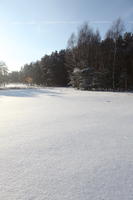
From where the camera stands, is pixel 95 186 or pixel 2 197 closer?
pixel 2 197

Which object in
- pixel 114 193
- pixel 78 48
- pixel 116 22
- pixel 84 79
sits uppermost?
pixel 116 22

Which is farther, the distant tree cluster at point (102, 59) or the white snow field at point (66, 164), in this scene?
the distant tree cluster at point (102, 59)

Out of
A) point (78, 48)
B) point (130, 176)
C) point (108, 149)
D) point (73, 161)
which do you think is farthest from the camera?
point (78, 48)

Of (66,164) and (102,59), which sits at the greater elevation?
(102,59)

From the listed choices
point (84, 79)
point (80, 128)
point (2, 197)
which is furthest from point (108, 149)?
point (84, 79)

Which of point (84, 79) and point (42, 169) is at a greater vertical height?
point (84, 79)

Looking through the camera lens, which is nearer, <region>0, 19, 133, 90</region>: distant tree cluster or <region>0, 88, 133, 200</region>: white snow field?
<region>0, 88, 133, 200</region>: white snow field

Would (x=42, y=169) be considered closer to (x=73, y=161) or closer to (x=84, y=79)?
(x=73, y=161)

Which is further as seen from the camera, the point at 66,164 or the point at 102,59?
the point at 102,59

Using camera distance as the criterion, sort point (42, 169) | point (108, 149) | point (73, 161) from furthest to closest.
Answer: point (108, 149)
point (73, 161)
point (42, 169)

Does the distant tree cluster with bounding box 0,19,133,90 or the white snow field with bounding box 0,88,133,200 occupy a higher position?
the distant tree cluster with bounding box 0,19,133,90

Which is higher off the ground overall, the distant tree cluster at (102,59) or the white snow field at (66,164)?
the distant tree cluster at (102,59)

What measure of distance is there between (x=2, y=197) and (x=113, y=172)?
1535 mm

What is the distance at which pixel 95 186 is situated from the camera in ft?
6.78
